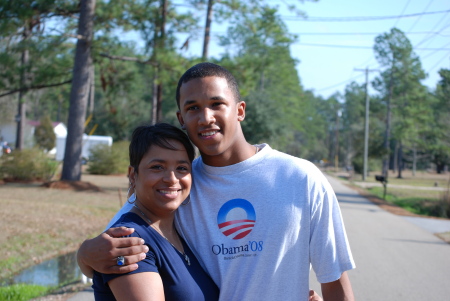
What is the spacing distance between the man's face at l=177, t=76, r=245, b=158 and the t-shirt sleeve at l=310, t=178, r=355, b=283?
52 cm

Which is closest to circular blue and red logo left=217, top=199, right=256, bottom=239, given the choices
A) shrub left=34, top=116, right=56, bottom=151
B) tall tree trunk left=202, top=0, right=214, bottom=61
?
tall tree trunk left=202, top=0, right=214, bottom=61

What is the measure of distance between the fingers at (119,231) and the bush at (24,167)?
19422mm

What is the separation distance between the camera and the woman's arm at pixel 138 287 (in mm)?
1735

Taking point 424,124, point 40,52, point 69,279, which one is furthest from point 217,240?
point 424,124

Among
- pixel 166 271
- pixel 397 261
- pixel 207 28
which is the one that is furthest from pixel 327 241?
pixel 207 28

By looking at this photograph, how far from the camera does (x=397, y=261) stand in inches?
330

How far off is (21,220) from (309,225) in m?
9.03

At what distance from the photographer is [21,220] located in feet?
32.0

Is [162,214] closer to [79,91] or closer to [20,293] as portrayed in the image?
[20,293]

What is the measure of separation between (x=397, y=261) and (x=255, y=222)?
23.4ft

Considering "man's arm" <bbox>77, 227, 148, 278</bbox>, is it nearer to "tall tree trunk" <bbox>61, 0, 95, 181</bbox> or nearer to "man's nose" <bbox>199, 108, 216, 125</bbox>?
"man's nose" <bbox>199, 108, 216, 125</bbox>

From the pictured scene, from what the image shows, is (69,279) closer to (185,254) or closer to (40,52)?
(185,254)

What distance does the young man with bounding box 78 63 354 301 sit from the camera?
2035mm

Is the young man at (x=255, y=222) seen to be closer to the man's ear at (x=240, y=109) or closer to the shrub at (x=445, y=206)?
the man's ear at (x=240, y=109)
